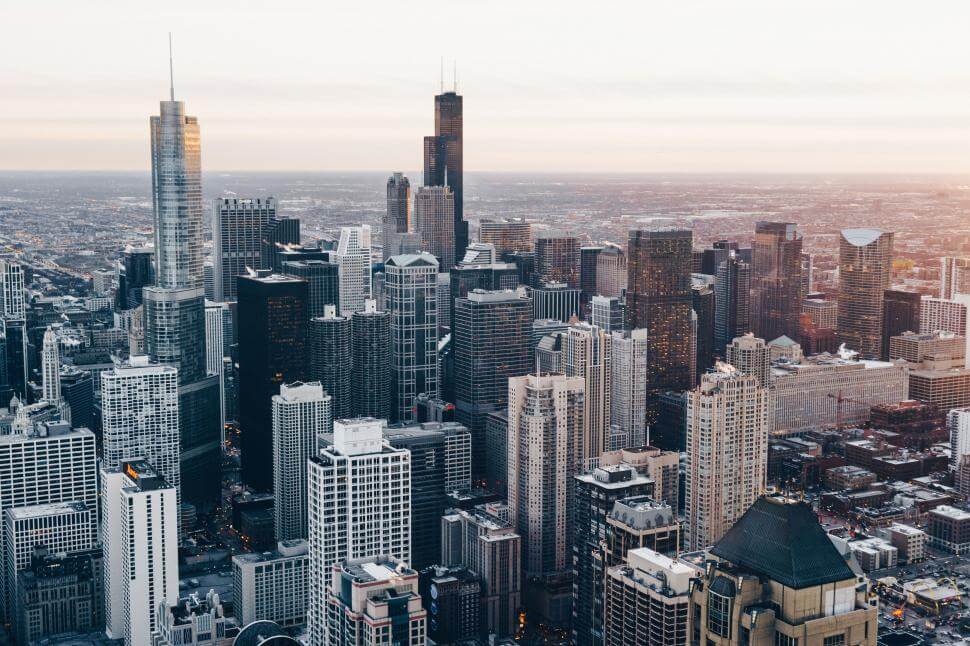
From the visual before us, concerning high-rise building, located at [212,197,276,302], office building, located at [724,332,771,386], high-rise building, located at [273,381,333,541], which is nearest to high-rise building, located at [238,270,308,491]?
high-rise building, located at [273,381,333,541]

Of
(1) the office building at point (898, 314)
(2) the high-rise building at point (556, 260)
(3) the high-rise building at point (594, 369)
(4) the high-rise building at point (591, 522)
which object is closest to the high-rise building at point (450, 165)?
(2) the high-rise building at point (556, 260)

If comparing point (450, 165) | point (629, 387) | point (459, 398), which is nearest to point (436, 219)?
point (450, 165)

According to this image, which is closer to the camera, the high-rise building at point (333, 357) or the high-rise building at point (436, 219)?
the high-rise building at point (333, 357)

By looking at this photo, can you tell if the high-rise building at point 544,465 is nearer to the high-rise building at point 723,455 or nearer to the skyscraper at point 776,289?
the high-rise building at point 723,455

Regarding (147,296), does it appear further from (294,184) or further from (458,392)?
(458,392)

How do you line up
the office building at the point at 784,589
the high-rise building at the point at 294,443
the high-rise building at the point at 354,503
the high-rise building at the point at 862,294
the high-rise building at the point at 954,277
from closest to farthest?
the office building at the point at 784,589
the high-rise building at the point at 354,503
the high-rise building at the point at 294,443
the high-rise building at the point at 954,277
the high-rise building at the point at 862,294

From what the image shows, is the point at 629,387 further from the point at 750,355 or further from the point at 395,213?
the point at 395,213
